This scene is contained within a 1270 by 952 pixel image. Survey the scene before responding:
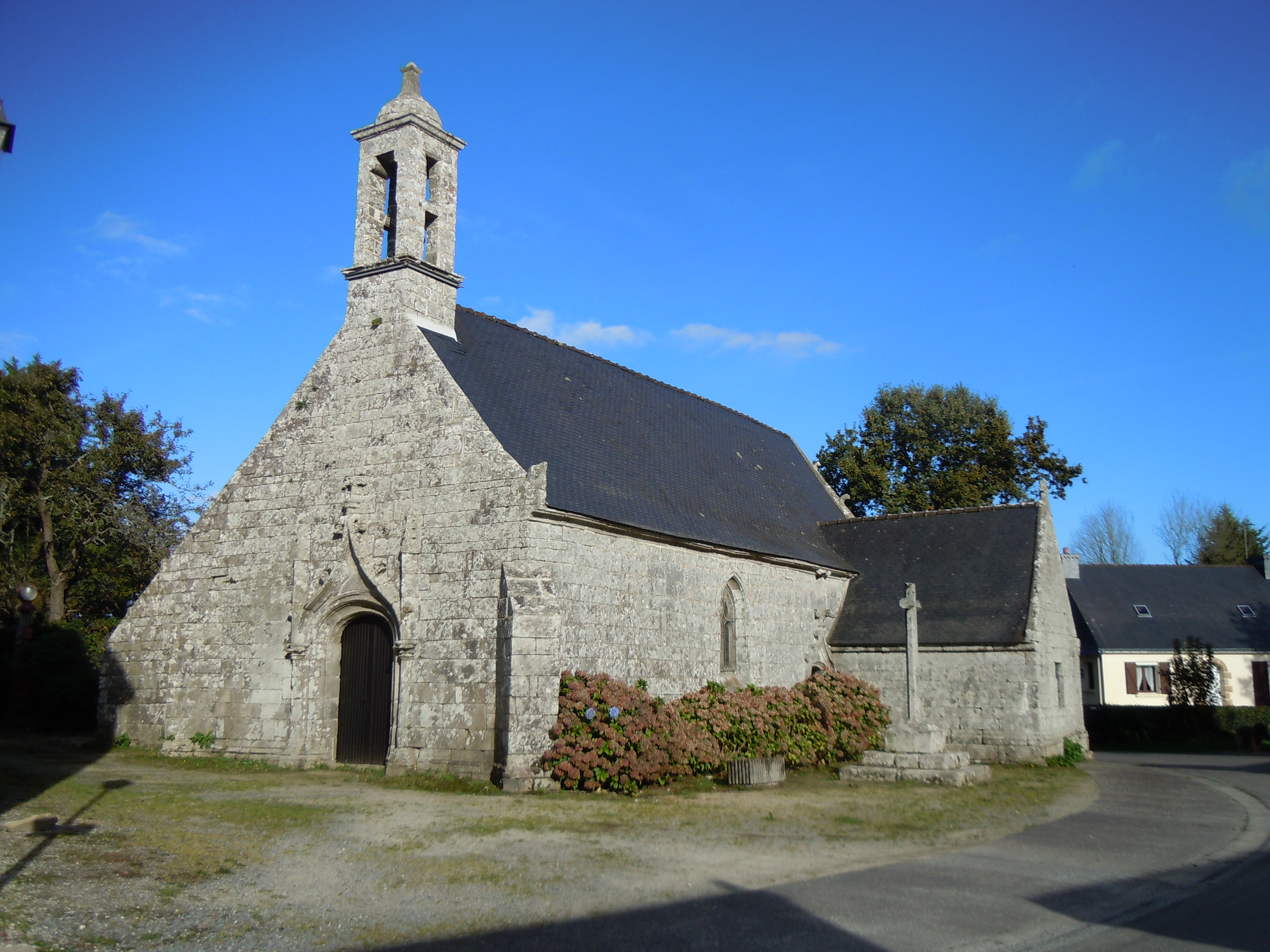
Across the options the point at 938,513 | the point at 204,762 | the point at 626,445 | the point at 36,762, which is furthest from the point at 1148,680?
the point at 36,762

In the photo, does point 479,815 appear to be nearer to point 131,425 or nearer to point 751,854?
point 751,854

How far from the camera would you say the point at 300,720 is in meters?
15.9

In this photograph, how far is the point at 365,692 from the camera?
16156mm

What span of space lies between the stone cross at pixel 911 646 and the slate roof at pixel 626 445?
3.10 metres

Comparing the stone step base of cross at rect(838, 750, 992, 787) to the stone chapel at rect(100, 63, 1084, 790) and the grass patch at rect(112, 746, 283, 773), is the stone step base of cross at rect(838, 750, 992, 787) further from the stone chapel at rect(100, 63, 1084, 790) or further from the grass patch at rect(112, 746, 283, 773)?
the grass patch at rect(112, 746, 283, 773)

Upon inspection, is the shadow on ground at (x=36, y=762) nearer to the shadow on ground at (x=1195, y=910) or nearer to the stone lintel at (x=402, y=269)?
the stone lintel at (x=402, y=269)

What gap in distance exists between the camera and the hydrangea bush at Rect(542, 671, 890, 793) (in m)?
13.9

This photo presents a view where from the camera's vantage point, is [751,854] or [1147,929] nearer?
[1147,929]

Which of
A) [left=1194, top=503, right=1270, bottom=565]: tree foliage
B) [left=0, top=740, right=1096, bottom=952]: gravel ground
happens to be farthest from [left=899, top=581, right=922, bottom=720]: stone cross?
[left=1194, top=503, right=1270, bottom=565]: tree foliage

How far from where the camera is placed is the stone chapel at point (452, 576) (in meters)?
14.7

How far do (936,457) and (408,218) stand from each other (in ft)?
76.6

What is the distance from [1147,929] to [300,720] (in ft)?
41.7

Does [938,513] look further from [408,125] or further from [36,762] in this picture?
[36,762]

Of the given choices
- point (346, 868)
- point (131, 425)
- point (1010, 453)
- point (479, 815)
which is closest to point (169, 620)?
point (479, 815)
